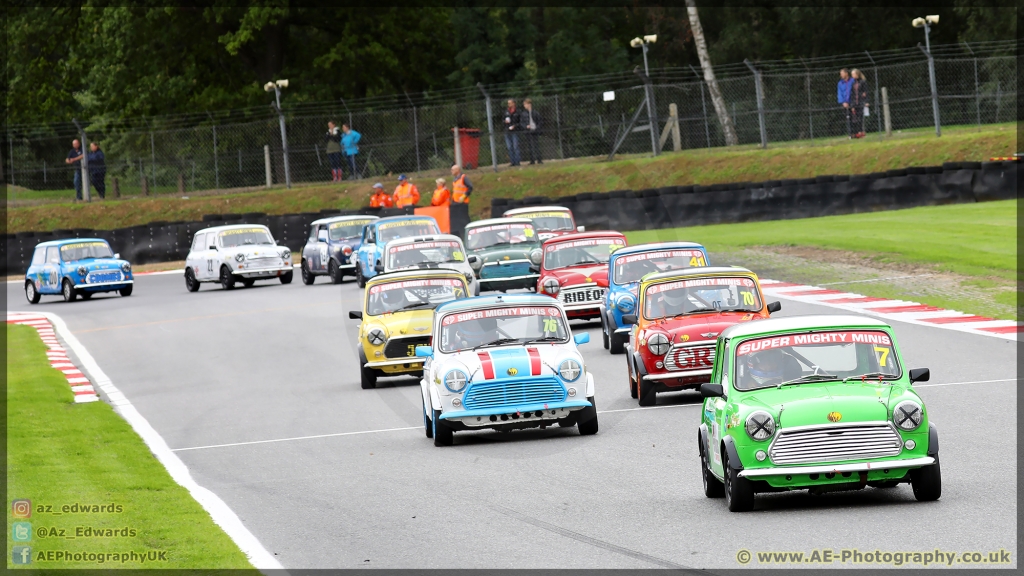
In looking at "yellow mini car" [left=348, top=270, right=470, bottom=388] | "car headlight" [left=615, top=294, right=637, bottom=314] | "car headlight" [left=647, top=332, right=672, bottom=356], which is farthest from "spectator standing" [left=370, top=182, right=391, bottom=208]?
"car headlight" [left=647, top=332, right=672, bottom=356]

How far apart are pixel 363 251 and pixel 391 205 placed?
11556 millimetres

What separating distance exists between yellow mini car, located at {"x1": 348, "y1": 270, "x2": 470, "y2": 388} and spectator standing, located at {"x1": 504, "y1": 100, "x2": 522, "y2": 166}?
960 inches

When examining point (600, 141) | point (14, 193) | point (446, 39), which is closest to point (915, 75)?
point (600, 141)

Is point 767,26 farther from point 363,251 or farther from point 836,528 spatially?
point 836,528

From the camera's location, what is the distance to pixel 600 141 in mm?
46281

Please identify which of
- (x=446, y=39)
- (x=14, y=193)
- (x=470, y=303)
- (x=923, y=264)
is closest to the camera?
(x=470, y=303)

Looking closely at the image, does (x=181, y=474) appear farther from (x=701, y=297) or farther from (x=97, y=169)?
(x=97, y=169)

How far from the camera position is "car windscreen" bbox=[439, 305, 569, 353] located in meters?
14.9

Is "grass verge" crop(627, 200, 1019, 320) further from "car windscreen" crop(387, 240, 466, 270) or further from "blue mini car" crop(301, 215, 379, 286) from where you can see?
"blue mini car" crop(301, 215, 379, 286)

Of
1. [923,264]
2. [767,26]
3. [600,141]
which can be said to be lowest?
[923,264]

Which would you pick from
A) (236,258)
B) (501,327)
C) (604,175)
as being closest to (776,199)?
(604,175)

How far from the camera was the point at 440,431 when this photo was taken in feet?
46.7

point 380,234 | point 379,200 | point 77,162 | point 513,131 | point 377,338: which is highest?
point 77,162

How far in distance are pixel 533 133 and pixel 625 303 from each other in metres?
26.1
